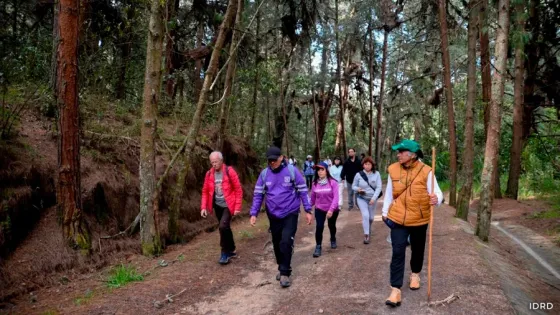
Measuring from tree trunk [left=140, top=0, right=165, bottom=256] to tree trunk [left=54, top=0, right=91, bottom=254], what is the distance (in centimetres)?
120

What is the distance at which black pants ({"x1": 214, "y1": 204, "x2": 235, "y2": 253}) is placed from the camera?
7.43 m

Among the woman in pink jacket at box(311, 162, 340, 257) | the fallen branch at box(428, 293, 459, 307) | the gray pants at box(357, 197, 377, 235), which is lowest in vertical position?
the fallen branch at box(428, 293, 459, 307)

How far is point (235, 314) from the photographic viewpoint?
5316 millimetres

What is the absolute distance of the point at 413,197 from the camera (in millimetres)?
5168

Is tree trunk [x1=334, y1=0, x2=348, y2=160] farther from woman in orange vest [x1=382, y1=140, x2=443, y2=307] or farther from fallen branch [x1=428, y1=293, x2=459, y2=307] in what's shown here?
fallen branch [x1=428, y1=293, x2=459, y2=307]

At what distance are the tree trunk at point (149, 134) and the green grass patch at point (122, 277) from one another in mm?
1158

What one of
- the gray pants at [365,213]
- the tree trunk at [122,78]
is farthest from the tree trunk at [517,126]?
the tree trunk at [122,78]

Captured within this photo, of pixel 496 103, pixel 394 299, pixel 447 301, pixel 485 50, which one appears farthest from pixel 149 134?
pixel 485 50

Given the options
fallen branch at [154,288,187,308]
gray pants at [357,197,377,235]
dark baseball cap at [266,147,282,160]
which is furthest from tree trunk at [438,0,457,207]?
fallen branch at [154,288,187,308]

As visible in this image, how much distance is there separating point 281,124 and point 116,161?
15.7m

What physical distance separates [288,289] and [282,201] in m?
1.31

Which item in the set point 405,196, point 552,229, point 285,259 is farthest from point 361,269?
point 552,229

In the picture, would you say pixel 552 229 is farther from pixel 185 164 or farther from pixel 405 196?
pixel 185 164

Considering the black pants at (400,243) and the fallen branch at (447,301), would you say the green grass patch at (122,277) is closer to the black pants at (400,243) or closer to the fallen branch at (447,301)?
the black pants at (400,243)
